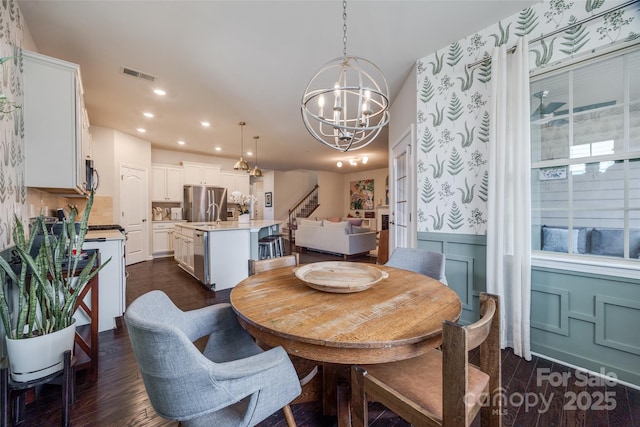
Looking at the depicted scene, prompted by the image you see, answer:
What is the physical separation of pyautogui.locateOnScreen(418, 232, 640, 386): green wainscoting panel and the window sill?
3 cm

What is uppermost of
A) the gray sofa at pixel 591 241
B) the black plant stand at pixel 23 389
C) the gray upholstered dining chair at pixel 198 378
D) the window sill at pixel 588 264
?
the gray sofa at pixel 591 241

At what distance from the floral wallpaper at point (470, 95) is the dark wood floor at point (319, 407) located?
1147 mm

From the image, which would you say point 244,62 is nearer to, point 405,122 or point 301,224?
point 405,122

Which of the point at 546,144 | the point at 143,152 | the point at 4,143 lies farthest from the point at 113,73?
the point at 546,144

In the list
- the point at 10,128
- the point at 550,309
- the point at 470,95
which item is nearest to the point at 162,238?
the point at 10,128

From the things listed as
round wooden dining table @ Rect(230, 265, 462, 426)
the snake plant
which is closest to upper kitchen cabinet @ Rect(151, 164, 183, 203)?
the snake plant

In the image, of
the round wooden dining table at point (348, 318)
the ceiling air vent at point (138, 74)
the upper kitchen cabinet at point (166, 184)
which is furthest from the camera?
the upper kitchen cabinet at point (166, 184)

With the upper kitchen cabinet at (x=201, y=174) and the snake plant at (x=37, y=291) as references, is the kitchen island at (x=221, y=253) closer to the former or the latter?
the snake plant at (x=37, y=291)

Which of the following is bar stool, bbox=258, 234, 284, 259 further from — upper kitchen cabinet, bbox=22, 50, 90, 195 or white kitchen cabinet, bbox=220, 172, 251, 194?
white kitchen cabinet, bbox=220, 172, 251, 194

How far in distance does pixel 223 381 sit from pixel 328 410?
89 cm

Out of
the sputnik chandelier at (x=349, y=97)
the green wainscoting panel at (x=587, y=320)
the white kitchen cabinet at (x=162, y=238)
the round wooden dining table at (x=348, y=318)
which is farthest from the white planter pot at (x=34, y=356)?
the white kitchen cabinet at (x=162, y=238)

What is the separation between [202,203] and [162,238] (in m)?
1.22

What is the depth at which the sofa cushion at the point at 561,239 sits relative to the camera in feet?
6.33

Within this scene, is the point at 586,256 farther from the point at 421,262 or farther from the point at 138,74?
the point at 138,74
